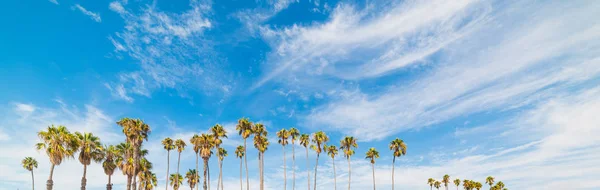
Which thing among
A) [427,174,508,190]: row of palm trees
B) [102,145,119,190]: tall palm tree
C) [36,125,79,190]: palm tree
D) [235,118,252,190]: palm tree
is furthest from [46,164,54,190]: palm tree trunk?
[427,174,508,190]: row of palm trees

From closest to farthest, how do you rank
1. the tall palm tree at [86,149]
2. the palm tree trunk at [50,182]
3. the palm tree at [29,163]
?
the palm tree trunk at [50,182] → the tall palm tree at [86,149] → the palm tree at [29,163]

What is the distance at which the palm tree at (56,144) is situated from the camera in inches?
1752

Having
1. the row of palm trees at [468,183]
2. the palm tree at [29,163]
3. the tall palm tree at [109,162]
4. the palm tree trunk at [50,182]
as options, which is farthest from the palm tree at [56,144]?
the row of palm trees at [468,183]

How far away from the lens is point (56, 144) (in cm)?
4512

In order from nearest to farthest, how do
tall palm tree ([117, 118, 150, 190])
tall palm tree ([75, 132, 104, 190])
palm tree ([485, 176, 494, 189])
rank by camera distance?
tall palm tree ([75, 132, 104, 190]) → tall palm tree ([117, 118, 150, 190]) → palm tree ([485, 176, 494, 189])

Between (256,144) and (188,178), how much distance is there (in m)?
33.6

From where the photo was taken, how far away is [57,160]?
1775 inches

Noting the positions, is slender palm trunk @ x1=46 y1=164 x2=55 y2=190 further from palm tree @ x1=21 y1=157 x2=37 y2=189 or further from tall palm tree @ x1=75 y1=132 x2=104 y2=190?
palm tree @ x1=21 y1=157 x2=37 y2=189

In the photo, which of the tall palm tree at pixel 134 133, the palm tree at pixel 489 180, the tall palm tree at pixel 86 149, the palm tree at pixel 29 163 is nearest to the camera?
the tall palm tree at pixel 86 149

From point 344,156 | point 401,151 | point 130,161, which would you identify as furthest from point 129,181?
point 401,151

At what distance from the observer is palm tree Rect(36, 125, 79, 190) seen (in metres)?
44.5

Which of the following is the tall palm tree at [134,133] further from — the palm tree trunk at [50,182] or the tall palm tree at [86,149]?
the palm tree trunk at [50,182]

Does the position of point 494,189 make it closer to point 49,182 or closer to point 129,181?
point 129,181

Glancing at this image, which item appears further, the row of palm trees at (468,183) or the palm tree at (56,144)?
the row of palm trees at (468,183)
